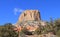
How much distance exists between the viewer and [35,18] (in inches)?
6073

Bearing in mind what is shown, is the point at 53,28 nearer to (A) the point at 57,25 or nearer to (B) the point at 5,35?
(A) the point at 57,25

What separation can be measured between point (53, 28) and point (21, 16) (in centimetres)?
11098

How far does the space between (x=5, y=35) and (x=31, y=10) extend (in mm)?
115751

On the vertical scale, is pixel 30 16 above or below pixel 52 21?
above

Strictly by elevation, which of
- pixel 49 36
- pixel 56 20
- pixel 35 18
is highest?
pixel 35 18

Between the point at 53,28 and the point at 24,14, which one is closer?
the point at 53,28

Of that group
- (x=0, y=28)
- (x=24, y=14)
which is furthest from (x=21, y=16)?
(x=0, y=28)

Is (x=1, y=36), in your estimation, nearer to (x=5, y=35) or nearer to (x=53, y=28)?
(x=5, y=35)

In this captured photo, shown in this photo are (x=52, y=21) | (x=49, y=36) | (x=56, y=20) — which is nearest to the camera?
(x=49, y=36)

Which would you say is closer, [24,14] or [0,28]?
[0,28]

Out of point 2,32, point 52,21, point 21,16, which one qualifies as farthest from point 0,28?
point 21,16

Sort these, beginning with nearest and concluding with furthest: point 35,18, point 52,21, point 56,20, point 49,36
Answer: point 49,36 → point 56,20 → point 52,21 → point 35,18

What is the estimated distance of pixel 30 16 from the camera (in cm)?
15662

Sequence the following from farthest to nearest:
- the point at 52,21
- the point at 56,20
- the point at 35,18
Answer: the point at 35,18 → the point at 52,21 → the point at 56,20
